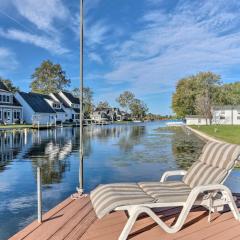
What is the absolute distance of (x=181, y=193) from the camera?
4617 mm

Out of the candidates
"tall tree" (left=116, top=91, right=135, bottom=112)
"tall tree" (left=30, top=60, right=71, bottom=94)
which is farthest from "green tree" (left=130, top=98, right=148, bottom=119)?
"tall tree" (left=30, top=60, right=71, bottom=94)

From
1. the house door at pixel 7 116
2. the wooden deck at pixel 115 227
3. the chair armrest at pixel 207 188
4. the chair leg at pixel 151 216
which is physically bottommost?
the wooden deck at pixel 115 227

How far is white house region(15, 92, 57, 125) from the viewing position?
58.8m

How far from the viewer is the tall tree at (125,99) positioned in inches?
5049

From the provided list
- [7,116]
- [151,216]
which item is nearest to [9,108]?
[7,116]

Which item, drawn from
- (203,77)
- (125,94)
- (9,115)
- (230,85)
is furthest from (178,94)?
(125,94)

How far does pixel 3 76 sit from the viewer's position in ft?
255

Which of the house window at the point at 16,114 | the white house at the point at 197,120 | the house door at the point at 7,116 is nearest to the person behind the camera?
the house door at the point at 7,116

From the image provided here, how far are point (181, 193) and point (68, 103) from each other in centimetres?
7606

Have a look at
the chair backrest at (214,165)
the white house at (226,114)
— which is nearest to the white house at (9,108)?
the white house at (226,114)

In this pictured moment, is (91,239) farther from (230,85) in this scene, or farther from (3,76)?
(230,85)

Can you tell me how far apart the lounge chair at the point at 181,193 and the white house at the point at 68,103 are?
71634mm

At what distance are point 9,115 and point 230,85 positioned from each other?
225 ft

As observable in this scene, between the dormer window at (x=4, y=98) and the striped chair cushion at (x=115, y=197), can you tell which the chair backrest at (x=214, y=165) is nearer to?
the striped chair cushion at (x=115, y=197)
